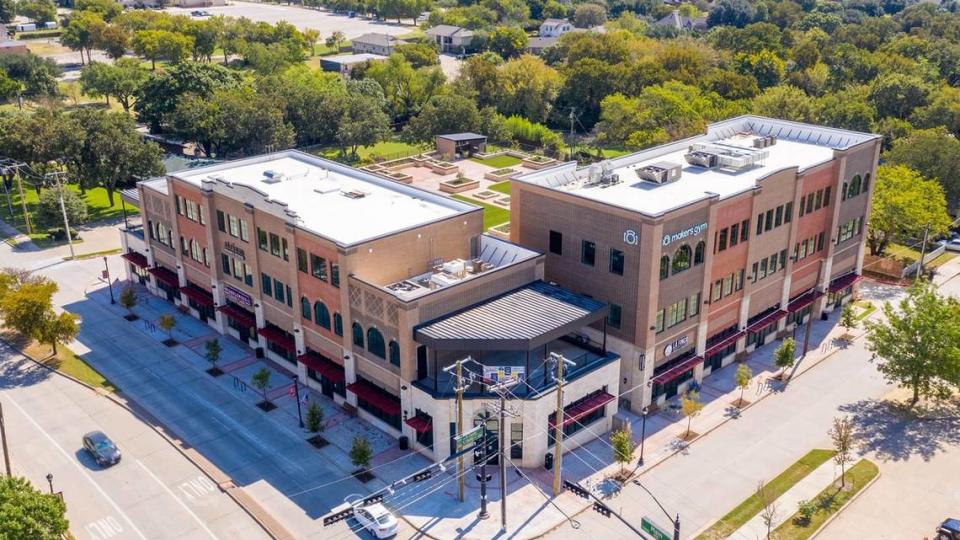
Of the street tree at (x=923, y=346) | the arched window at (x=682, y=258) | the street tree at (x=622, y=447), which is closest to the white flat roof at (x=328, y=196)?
the arched window at (x=682, y=258)

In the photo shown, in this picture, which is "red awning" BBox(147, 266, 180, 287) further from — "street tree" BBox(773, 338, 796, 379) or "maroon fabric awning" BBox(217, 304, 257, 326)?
"street tree" BBox(773, 338, 796, 379)

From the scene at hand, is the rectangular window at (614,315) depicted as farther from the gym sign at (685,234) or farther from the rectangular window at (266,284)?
the rectangular window at (266,284)

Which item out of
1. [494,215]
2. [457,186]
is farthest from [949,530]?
[457,186]

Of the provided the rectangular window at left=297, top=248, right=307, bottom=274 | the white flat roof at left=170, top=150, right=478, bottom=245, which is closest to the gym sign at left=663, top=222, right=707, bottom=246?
the white flat roof at left=170, top=150, right=478, bottom=245

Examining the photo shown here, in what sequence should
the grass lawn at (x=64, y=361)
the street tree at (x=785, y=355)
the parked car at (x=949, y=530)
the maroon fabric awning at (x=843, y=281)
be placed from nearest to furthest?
the parked car at (x=949, y=530), the street tree at (x=785, y=355), the grass lawn at (x=64, y=361), the maroon fabric awning at (x=843, y=281)

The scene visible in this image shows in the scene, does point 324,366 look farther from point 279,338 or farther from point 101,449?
point 101,449

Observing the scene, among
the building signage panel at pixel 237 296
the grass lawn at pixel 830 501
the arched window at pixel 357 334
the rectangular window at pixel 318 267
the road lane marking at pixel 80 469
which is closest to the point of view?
the grass lawn at pixel 830 501

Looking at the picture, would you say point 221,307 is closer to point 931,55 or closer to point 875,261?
point 875,261
